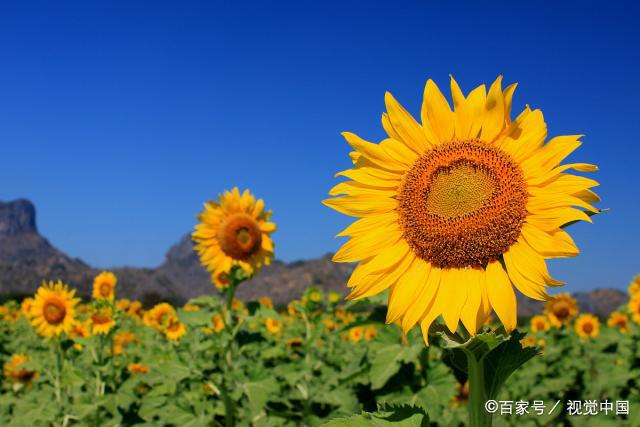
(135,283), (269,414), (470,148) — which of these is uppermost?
(135,283)

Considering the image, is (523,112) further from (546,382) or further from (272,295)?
(272,295)

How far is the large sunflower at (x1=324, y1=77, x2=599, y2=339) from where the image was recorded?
2334mm

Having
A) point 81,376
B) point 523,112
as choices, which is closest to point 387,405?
point 523,112

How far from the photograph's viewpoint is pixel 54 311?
Answer: 828 centimetres

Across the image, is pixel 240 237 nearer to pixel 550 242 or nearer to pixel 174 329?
pixel 174 329

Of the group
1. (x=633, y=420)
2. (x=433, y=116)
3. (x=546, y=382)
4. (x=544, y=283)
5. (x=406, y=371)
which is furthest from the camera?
(x=546, y=382)

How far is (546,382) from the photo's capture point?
842cm

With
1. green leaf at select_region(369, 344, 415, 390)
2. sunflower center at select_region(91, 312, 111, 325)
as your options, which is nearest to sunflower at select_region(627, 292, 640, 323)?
green leaf at select_region(369, 344, 415, 390)

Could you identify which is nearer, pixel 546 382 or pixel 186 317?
pixel 186 317

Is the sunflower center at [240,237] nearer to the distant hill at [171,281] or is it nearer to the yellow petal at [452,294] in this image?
the yellow petal at [452,294]

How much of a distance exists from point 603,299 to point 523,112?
32641mm

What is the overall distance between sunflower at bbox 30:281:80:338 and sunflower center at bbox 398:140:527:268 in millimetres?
6747

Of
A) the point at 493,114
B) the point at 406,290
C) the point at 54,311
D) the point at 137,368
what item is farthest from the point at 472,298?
the point at 137,368

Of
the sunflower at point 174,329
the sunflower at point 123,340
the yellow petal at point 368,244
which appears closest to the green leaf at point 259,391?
the yellow petal at point 368,244
